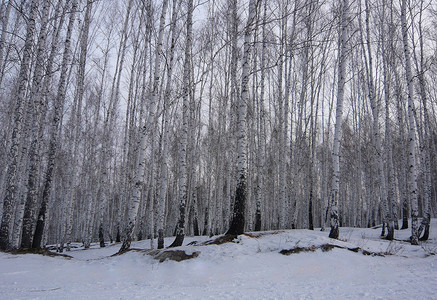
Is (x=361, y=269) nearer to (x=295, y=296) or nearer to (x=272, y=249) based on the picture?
(x=272, y=249)

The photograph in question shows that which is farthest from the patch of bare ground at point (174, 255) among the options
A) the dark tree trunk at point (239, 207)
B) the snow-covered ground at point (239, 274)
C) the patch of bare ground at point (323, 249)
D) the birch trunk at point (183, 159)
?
the patch of bare ground at point (323, 249)

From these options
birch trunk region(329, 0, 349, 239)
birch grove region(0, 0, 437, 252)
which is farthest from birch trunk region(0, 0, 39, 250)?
birch trunk region(329, 0, 349, 239)

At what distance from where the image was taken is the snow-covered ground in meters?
3.72

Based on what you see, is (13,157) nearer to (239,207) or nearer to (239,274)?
(239,207)

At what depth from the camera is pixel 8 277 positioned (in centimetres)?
516

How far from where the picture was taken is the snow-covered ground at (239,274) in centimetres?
372

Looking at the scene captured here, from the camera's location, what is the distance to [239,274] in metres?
5.29

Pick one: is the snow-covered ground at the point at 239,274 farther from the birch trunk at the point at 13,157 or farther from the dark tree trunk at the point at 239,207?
the birch trunk at the point at 13,157

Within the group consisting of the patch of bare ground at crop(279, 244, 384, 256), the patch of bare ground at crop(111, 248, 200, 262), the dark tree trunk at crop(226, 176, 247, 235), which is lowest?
the patch of bare ground at crop(111, 248, 200, 262)

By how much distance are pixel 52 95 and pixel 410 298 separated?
659 inches

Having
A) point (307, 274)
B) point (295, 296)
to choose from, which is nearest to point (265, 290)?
point (295, 296)

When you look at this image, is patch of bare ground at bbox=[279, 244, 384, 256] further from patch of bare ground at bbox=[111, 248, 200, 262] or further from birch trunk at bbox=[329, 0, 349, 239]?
patch of bare ground at bbox=[111, 248, 200, 262]

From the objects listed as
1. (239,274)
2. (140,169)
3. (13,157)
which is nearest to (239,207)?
(239,274)

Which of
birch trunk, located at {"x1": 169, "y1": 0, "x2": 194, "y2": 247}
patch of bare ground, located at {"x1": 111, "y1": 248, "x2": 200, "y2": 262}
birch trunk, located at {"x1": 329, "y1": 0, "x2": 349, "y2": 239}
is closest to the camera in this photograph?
patch of bare ground, located at {"x1": 111, "y1": 248, "x2": 200, "y2": 262}
